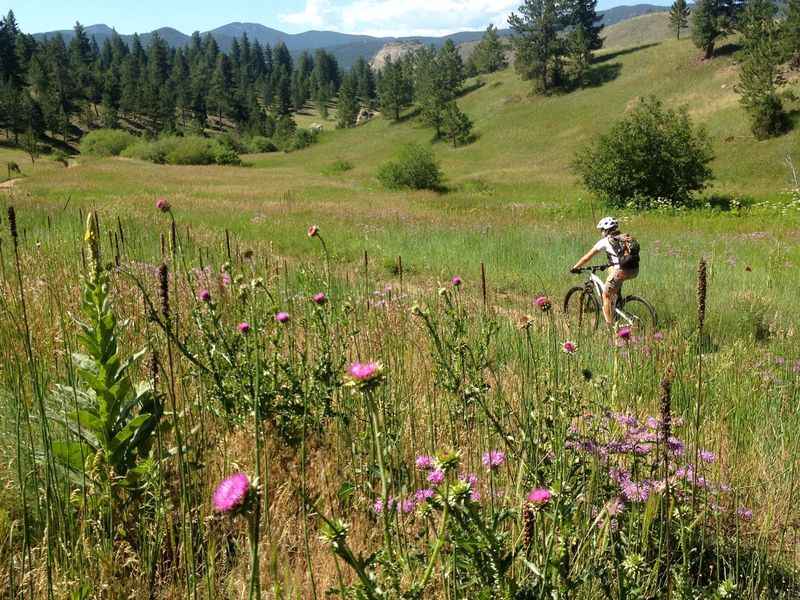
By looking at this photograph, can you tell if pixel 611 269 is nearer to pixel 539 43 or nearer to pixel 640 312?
pixel 640 312

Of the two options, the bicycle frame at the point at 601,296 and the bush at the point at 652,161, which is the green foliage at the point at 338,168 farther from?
the bicycle frame at the point at 601,296

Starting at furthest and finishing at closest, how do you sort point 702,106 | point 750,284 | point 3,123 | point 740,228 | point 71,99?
point 71,99 → point 3,123 → point 702,106 → point 740,228 → point 750,284

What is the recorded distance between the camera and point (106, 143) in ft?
199

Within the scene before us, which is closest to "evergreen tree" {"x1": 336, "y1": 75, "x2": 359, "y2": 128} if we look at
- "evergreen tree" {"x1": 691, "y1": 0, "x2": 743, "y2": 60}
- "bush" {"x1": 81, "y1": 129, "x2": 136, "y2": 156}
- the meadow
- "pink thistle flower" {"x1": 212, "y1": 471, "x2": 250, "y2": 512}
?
"bush" {"x1": 81, "y1": 129, "x2": 136, "y2": 156}

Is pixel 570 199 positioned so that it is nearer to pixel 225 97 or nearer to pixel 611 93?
pixel 611 93

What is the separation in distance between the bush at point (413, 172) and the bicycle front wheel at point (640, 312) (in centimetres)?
2400

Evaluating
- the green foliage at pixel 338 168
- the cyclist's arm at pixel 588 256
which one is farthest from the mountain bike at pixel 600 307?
the green foliage at pixel 338 168

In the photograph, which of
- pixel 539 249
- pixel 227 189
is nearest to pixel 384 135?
pixel 227 189

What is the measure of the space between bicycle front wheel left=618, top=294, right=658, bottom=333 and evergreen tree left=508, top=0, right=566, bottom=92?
201 ft

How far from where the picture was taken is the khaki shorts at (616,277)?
6613mm

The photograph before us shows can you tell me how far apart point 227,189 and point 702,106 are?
33493 millimetres

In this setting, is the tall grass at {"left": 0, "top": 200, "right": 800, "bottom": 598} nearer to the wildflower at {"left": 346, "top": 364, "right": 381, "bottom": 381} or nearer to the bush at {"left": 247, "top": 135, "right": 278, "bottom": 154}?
the wildflower at {"left": 346, "top": 364, "right": 381, "bottom": 381}

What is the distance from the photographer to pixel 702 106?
41.2 m

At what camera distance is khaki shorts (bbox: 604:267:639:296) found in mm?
6613
